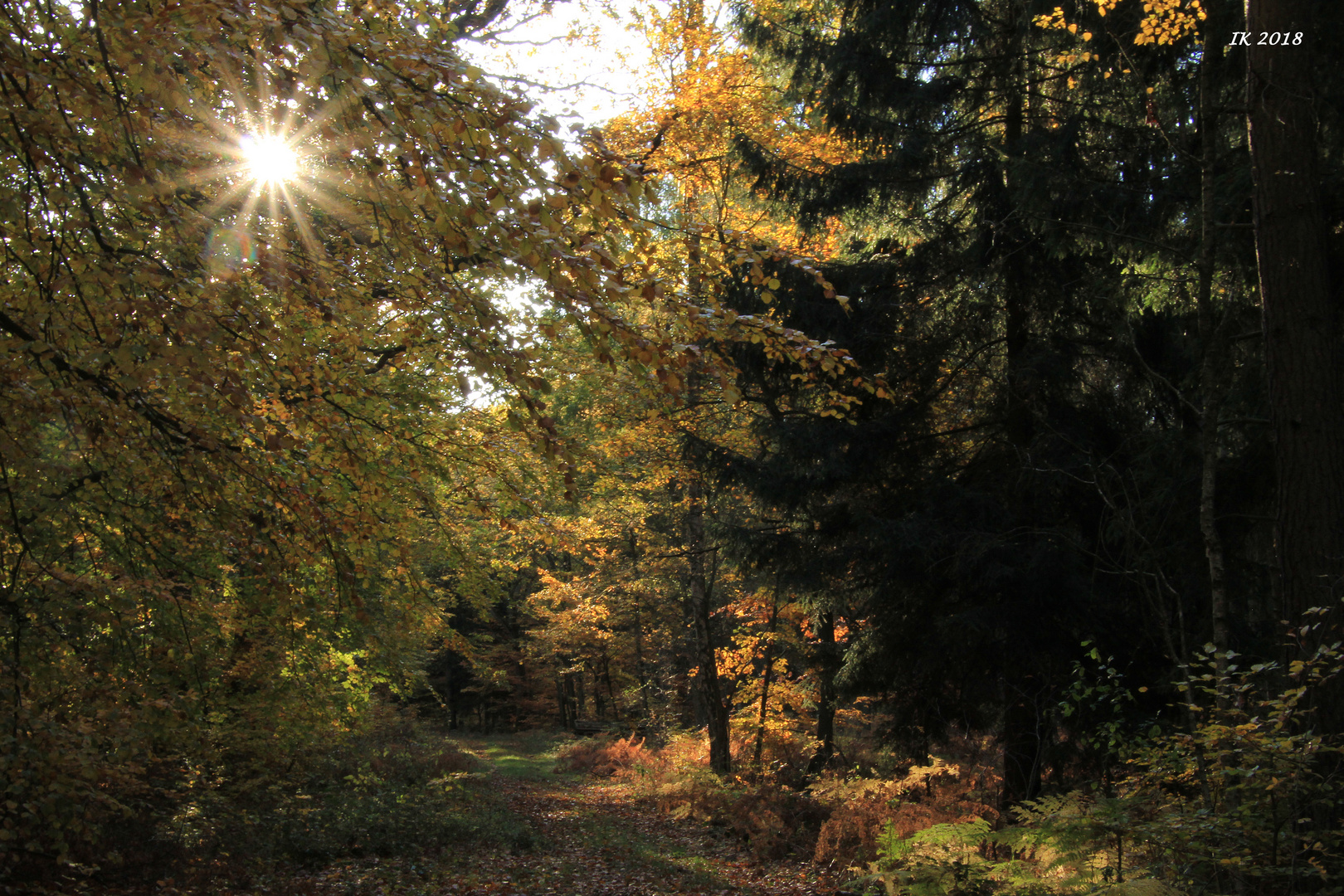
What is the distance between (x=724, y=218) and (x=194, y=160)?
311 inches

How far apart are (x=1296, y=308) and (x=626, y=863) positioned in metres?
8.60

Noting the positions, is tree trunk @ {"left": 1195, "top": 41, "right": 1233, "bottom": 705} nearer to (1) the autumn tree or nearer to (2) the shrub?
(1) the autumn tree

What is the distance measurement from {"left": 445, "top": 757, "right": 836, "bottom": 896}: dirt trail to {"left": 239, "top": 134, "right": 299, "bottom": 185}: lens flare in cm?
685

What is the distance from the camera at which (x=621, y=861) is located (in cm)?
948

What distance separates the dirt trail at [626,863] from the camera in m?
8.09

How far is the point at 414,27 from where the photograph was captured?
3637 mm

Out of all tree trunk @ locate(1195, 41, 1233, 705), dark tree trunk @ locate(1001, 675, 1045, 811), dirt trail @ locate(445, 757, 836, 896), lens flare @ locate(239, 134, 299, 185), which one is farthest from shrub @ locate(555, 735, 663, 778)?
lens flare @ locate(239, 134, 299, 185)

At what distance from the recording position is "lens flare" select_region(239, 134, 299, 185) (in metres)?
3.88

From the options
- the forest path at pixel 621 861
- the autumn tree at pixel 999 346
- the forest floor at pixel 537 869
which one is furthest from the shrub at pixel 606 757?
the autumn tree at pixel 999 346

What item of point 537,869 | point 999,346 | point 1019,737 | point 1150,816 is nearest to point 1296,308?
point 1150,816

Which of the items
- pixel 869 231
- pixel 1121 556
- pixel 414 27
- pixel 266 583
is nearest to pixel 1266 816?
pixel 1121 556

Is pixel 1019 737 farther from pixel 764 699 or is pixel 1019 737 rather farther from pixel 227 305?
pixel 227 305

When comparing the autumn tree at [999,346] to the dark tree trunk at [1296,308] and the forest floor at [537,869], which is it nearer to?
the dark tree trunk at [1296,308]

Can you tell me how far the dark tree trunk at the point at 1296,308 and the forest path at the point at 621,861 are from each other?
5391 mm
